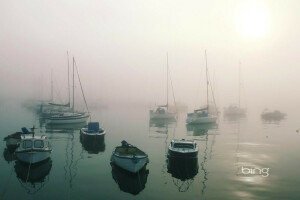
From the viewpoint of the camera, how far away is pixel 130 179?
2566 centimetres

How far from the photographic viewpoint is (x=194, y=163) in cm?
3139

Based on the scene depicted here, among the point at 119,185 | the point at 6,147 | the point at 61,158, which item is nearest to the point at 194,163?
the point at 119,185

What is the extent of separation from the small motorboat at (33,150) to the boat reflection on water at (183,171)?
14.8 meters

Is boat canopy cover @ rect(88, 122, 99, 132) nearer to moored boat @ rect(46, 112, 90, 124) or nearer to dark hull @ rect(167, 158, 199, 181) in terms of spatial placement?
dark hull @ rect(167, 158, 199, 181)

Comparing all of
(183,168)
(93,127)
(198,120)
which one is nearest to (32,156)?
(183,168)

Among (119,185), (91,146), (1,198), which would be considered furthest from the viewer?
(91,146)

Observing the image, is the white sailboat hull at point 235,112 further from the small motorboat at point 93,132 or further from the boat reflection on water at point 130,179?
the boat reflection on water at point 130,179

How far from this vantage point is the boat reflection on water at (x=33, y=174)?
78.2 feet

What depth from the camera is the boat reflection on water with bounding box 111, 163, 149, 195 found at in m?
23.4

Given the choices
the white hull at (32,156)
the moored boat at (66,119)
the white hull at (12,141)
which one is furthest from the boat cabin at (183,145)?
the moored boat at (66,119)

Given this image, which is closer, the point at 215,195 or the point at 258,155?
the point at 215,195

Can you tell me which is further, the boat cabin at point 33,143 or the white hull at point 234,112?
the white hull at point 234,112

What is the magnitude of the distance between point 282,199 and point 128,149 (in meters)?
16.7

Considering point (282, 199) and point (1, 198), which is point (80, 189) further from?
point (282, 199)
